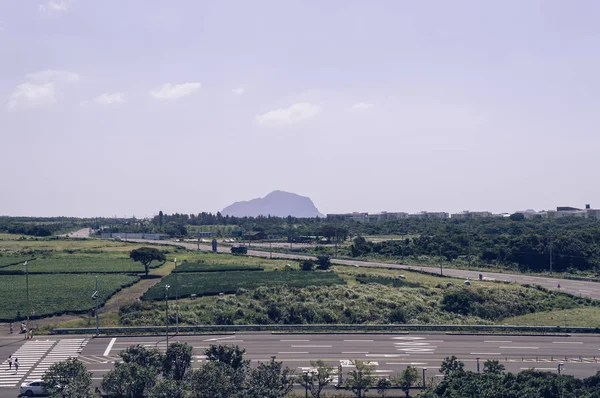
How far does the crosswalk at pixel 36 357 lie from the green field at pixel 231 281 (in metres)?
19.0

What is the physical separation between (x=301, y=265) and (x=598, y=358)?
59.4 metres

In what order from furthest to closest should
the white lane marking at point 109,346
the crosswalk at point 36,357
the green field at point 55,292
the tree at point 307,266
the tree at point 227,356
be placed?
the tree at point 307,266, the green field at point 55,292, the white lane marking at point 109,346, the crosswalk at point 36,357, the tree at point 227,356

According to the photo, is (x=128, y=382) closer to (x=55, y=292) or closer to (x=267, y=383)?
(x=267, y=383)

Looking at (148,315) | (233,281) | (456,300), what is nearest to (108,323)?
(148,315)

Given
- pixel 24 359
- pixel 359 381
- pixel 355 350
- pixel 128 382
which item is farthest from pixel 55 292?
pixel 359 381

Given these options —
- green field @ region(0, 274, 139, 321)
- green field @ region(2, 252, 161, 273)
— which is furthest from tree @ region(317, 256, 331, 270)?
green field @ region(0, 274, 139, 321)

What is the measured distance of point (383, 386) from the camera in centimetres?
3681

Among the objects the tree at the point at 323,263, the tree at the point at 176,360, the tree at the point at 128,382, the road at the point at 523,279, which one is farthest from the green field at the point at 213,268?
the tree at the point at 128,382

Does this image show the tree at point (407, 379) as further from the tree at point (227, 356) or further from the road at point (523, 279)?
the road at point (523, 279)

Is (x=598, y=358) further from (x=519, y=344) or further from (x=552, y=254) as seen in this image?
(x=552, y=254)

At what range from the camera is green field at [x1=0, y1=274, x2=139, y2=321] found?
62.9 metres

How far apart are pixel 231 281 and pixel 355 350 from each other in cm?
3796

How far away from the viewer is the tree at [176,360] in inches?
1373

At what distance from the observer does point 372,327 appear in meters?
52.8
